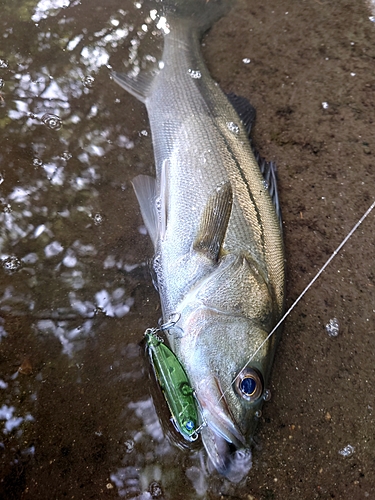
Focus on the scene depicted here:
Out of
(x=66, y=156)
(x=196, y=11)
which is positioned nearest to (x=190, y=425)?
(x=66, y=156)

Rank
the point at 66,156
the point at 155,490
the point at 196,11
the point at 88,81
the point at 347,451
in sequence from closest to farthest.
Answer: the point at 155,490
the point at 347,451
the point at 66,156
the point at 88,81
the point at 196,11

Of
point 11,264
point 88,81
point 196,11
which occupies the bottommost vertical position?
point 11,264

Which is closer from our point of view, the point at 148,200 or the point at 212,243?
the point at 212,243

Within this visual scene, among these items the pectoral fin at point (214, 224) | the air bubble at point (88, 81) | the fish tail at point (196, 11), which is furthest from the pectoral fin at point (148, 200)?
the fish tail at point (196, 11)

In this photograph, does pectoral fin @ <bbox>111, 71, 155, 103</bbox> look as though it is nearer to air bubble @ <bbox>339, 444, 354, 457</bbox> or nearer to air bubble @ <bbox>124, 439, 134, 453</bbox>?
air bubble @ <bbox>124, 439, 134, 453</bbox>

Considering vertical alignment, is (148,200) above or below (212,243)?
below

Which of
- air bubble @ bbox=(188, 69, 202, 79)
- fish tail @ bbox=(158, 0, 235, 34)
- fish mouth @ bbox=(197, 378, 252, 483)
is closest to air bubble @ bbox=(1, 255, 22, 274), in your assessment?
fish mouth @ bbox=(197, 378, 252, 483)

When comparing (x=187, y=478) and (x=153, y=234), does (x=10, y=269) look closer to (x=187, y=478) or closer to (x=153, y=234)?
(x=153, y=234)

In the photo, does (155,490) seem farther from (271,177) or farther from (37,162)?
(37,162)
